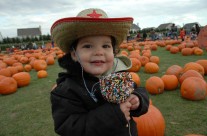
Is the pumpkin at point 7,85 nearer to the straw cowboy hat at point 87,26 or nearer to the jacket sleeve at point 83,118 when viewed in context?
the straw cowboy hat at point 87,26

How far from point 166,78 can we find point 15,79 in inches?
186

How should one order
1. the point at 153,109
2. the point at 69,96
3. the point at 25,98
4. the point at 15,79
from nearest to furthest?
the point at 69,96
the point at 153,109
the point at 25,98
the point at 15,79

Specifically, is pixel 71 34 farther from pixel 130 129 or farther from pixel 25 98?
pixel 25 98

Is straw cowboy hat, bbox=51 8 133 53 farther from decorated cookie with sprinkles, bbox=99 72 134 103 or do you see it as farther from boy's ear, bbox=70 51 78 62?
decorated cookie with sprinkles, bbox=99 72 134 103

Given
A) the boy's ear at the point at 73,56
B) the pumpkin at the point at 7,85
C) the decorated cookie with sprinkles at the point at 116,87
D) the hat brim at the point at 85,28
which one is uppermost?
the hat brim at the point at 85,28

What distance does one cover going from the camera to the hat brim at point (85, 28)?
1583 millimetres

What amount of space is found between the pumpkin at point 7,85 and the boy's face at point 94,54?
5.20 m

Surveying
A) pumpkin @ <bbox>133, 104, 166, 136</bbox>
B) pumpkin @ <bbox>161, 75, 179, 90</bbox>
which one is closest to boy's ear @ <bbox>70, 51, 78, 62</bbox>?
pumpkin @ <bbox>133, 104, 166, 136</bbox>

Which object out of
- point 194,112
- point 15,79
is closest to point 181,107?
point 194,112

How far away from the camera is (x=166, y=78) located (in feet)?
16.9

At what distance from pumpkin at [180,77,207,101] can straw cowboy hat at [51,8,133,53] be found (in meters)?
3.08

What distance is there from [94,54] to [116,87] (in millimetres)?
370

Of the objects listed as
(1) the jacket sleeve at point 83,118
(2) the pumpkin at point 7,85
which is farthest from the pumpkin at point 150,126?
(2) the pumpkin at point 7,85

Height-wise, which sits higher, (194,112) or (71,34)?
(71,34)
